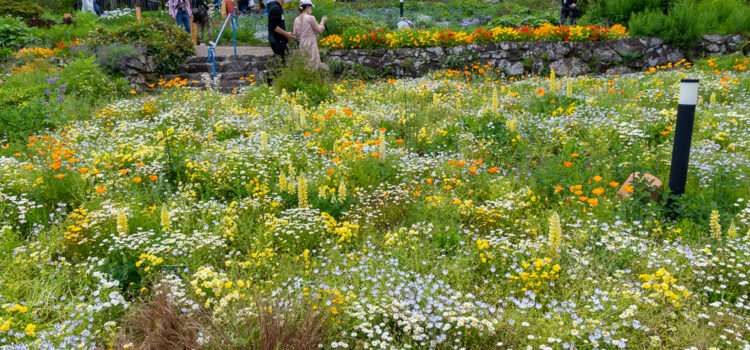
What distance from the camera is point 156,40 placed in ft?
39.0

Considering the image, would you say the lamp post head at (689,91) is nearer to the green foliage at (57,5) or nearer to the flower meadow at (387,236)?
the flower meadow at (387,236)

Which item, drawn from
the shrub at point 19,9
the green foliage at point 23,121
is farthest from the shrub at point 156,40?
the shrub at point 19,9

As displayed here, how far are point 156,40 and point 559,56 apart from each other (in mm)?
10245

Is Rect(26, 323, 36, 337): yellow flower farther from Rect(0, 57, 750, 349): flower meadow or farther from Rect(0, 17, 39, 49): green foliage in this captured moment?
Rect(0, 17, 39, 49): green foliage

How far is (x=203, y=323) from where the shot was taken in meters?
2.87

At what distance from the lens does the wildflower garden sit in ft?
9.29

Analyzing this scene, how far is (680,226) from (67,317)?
462 cm

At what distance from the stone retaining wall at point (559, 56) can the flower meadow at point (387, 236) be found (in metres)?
5.18

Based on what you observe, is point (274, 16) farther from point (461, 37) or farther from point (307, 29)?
point (461, 37)

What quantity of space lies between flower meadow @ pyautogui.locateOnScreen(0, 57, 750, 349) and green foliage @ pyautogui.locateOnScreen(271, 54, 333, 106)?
6.22ft

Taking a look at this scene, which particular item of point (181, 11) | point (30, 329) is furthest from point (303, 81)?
point (181, 11)

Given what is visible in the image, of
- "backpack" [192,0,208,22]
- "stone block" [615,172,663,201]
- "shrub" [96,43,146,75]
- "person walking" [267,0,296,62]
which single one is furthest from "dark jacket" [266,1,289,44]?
"stone block" [615,172,663,201]

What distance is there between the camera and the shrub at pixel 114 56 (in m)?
10.6

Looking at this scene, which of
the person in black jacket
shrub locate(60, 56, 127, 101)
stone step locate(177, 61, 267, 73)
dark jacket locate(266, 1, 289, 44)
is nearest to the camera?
shrub locate(60, 56, 127, 101)
